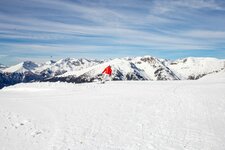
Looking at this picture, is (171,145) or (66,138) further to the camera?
(66,138)

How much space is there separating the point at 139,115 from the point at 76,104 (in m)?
8.83

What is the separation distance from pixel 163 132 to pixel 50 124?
349 inches

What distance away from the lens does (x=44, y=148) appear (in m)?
16.8

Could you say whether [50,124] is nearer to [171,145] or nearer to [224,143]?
[171,145]

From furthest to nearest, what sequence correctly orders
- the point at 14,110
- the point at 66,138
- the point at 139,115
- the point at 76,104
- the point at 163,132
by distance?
the point at 76,104 → the point at 14,110 → the point at 139,115 → the point at 163,132 → the point at 66,138

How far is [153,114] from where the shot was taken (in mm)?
24812

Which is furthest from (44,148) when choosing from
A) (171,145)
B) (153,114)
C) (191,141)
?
(153,114)

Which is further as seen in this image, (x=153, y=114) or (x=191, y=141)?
(x=153, y=114)

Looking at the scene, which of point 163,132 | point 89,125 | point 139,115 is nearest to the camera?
point 163,132

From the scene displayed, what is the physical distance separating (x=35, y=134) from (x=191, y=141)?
10797 mm

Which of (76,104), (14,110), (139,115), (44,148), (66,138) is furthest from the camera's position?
(76,104)

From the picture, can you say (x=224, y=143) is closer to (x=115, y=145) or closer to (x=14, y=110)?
(x=115, y=145)

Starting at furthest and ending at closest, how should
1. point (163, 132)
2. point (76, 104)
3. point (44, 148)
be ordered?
point (76, 104), point (163, 132), point (44, 148)

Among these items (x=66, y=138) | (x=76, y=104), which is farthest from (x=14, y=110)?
(x=66, y=138)
